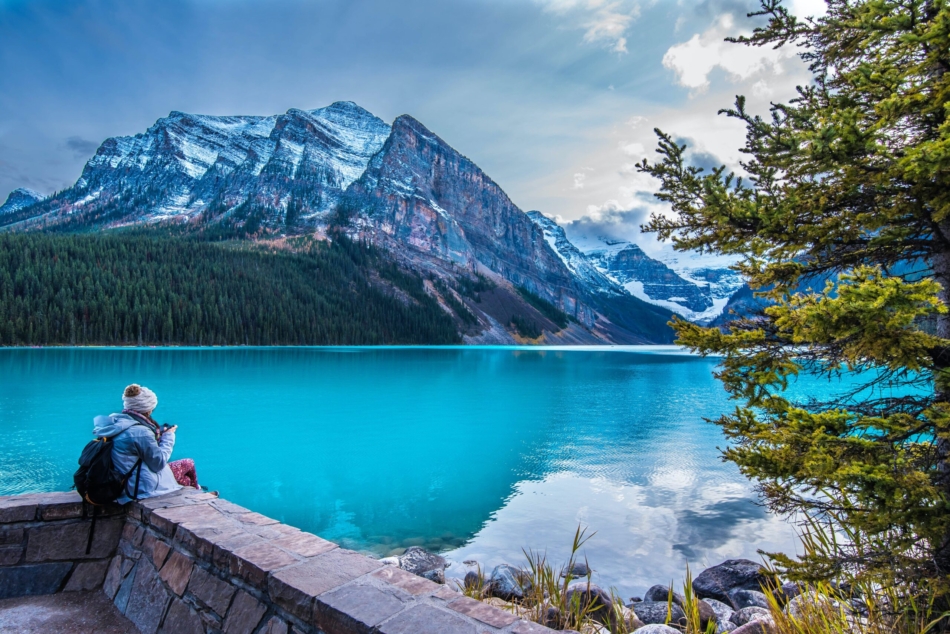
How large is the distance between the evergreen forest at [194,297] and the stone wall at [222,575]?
304 ft

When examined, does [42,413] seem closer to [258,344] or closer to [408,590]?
[408,590]

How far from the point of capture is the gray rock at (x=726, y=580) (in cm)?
707

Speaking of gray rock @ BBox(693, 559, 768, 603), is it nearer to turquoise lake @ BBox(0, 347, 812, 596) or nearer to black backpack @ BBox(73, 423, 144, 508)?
turquoise lake @ BBox(0, 347, 812, 596)

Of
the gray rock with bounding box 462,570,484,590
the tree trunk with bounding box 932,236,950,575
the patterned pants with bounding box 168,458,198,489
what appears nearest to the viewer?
the tree trunk with bounding box 932,236,950,575

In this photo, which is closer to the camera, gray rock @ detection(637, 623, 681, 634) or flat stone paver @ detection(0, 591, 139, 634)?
flat stone paver @ detection(0, 591, 139, 634)

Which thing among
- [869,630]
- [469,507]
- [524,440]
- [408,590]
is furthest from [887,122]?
[524,440]

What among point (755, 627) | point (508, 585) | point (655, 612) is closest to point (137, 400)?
point (508, 585)

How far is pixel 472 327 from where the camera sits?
6373 inches

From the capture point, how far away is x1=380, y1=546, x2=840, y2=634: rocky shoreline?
4652mm

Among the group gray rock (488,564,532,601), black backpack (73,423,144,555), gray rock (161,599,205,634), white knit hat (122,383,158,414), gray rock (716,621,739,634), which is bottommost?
gray rock (488,564,532,601)

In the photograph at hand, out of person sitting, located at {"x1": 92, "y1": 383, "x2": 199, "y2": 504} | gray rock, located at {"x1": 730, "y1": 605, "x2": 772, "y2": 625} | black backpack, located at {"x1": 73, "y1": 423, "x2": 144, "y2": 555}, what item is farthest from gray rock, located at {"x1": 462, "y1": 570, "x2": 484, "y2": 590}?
black backpack, located at {"x1": 73, "y1": 423, "x2": 144, "y2": 555}

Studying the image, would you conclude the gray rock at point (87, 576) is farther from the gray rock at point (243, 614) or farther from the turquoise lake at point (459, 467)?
the turquoise lake at point (459, 467)

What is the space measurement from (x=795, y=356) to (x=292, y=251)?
6426 inches

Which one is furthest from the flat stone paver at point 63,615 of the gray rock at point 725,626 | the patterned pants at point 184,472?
the gray rock at point 725,626
